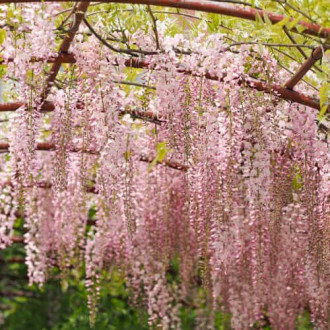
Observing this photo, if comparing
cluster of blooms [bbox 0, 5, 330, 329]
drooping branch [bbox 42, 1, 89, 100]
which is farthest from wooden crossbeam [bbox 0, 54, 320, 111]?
drooping branch [bbox 42, 1, 89, 100]

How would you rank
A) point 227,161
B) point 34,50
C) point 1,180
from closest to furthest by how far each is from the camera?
point 34,50 < point 227,161 < point 1,180

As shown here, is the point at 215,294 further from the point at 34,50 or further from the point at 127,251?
the point at 34,50

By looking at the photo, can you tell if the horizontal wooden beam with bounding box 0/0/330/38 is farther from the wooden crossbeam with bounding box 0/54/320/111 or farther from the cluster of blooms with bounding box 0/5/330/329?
the wooden crossbeam with bounding box 0/54/320/111

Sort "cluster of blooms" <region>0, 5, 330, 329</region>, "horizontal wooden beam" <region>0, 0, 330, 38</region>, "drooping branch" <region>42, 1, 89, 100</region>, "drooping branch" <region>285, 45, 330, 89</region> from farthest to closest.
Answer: "cluster of blooms" <region>0, 5, 330, 329</region> → "drooping branch" <region>285, 45, 330, 89</region> → "drooping branch" <region>42, 1, 89, 100</region> → "horizontal wooden beam" <region>0, 0, 330, 38</region>

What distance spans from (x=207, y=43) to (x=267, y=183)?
0.96 metres

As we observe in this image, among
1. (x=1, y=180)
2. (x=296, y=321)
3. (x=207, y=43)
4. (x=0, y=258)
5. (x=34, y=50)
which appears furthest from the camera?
(x=0, y=258)

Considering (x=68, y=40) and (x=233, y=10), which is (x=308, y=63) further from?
(x=68, y=40)

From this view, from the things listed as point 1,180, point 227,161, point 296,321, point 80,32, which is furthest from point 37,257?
point 80,32

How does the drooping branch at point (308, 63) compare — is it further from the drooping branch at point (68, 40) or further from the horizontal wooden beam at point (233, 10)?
the drooping branch at point (68, 40)

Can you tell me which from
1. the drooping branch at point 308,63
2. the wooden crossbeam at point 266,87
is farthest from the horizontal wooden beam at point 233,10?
the wooden crossbeam at point 266,87

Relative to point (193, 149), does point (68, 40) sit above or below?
above

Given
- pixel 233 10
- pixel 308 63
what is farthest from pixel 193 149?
pixel 233 10

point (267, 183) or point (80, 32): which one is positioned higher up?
point (80, 32)

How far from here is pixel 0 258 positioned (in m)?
9.20
